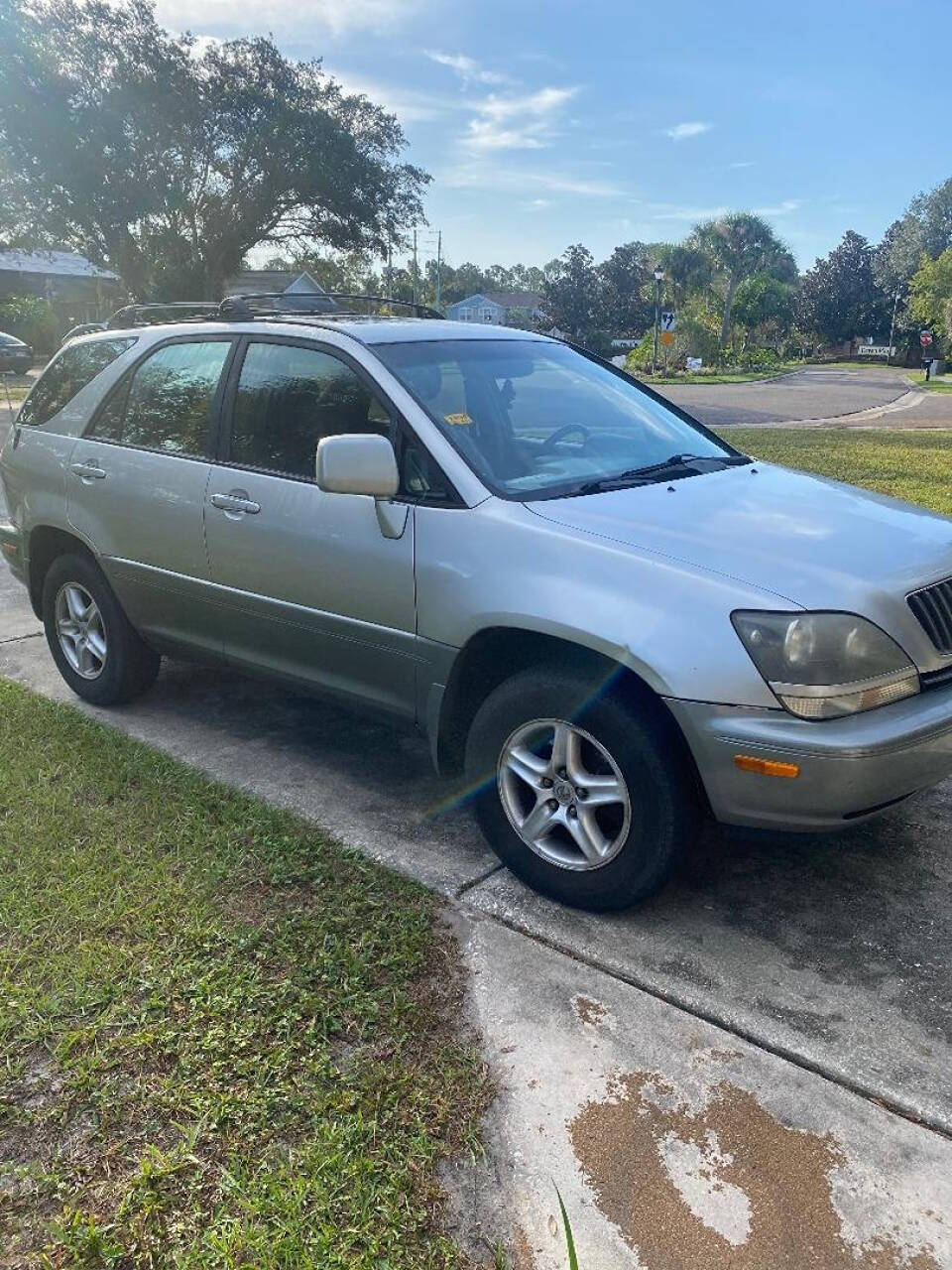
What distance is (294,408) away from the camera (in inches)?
152

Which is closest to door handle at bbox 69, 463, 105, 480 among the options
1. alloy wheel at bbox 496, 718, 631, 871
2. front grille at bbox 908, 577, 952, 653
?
alloy wheel at bbox 496, 718, 631, 871

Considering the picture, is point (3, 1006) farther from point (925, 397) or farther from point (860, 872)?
point (925, 397)

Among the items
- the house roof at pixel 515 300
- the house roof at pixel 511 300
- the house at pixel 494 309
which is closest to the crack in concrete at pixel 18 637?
the house at pixel 494 309

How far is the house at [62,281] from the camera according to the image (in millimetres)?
40969

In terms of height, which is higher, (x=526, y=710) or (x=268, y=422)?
(x=268, y=422)

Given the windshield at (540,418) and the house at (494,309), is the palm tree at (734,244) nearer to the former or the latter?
the house at (494,309)

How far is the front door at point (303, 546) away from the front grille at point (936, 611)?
1497mm

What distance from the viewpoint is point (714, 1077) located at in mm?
2492

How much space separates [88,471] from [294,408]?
1.25 m

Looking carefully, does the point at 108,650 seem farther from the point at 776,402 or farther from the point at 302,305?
the point at 776,402

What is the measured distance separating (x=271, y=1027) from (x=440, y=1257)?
775 mm

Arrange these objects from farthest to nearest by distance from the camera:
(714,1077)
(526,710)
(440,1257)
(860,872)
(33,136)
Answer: (33,136) < (860,872) < (526,710) < (714,1077) < (440,1257)

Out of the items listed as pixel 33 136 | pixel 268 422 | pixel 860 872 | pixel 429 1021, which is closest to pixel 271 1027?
pixel 429 1021

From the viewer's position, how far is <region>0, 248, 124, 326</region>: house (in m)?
41.0
